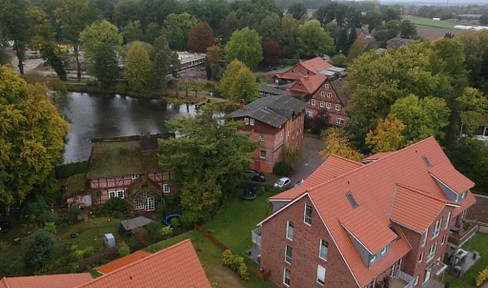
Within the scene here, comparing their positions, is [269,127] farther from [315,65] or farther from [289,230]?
[315,65]

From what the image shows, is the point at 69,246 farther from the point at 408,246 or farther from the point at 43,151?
the point at 408,246

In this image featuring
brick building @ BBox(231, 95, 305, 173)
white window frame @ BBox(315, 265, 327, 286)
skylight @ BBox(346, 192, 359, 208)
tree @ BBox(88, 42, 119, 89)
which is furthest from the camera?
tree @ BBox(88, 42, 119, 89)

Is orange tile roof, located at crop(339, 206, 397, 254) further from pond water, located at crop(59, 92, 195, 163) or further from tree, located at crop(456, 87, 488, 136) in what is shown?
pond water, located at crop(59, 92, 195, 163)

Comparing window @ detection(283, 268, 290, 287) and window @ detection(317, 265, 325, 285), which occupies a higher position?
window @ detection(317, 265, 325, 285)

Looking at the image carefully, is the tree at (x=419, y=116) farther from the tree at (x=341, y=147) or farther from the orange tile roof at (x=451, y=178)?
the orange tile roof at (x=451, y=178)

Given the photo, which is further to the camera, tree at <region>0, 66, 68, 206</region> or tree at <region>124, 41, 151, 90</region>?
tree at <region>124, 41, 151, 90</region>

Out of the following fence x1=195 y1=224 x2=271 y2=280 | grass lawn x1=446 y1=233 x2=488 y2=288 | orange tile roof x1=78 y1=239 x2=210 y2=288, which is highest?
orange tile roof x1=78 y1=239 x2=210 y2=288

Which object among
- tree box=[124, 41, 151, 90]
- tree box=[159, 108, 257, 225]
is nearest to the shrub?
tree box=[159, 108, 257, 225]

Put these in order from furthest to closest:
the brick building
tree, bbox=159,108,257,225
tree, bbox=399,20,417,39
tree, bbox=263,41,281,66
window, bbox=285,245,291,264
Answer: tree, bbox=399,20,417,39
tree, bbox=263,41,281,66
the brick building
tree, bbox=159,108,257,225
window, bbox=285,245,291,264
